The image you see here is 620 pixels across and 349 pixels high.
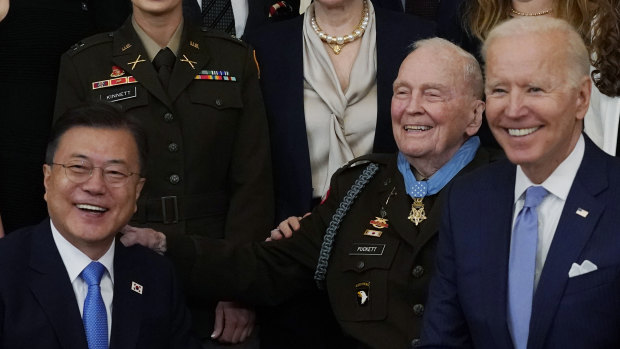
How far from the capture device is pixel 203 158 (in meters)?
4.36

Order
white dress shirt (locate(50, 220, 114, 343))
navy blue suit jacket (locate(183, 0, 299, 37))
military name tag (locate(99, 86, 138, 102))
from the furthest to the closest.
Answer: navy blue suit jacket (locate(183, 0, 299, 37)) < military name tag (locate(99, 86, 138, 102)) < white dress shirt (locate(50, 220, 114, 343))

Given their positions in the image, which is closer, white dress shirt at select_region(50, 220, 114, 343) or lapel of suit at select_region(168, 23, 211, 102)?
white dress shirt at select_region(50, 220, 114, 343)

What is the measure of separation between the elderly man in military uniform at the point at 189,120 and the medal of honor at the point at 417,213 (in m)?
0.64

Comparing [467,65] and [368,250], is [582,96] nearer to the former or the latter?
[467,65]

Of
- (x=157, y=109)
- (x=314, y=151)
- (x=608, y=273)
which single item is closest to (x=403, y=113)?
(x=314, y=151)

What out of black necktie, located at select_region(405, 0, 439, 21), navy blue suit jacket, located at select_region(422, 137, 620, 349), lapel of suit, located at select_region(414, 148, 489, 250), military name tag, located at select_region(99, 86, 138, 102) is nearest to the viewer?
navy blue suit jacket, located at select_region(422, 137, 620, 349)

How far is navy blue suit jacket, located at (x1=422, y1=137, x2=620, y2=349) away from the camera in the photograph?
3.12 m

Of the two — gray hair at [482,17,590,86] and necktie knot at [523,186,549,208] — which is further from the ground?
gray hair at [482,17,590,86]

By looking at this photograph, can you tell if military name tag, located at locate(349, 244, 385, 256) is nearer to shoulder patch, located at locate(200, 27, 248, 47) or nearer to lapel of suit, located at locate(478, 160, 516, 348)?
lapel of suit, located at locate(478, 160, 516, 348)

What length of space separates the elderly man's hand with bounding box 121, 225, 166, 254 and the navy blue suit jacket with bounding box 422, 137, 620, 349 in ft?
3.27

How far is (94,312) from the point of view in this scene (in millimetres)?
3508

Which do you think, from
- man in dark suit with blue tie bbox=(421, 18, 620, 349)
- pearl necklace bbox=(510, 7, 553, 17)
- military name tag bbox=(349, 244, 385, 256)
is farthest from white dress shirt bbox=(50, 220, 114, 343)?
pearl necklace bbox=(510, 7, 553, 17)

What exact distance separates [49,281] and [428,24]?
1940 millimetres

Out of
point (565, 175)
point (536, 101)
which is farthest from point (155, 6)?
point (565, 175)
